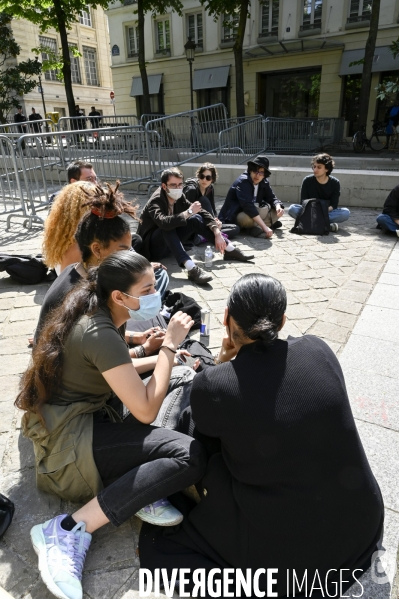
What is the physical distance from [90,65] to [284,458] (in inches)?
1597

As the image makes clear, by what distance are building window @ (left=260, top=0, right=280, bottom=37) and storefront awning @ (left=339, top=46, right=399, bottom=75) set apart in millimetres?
3834

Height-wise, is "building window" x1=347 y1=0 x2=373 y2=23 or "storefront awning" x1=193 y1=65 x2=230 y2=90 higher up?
"building window" x1=347 y1=0 x2=373 y2=23

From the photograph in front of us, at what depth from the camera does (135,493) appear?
1.71 metres

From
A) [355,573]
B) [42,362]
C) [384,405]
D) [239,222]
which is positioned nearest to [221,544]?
[355,573]

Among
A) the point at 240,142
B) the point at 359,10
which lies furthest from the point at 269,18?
the point at 240,142

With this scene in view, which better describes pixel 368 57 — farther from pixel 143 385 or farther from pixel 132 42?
pixel 143 385

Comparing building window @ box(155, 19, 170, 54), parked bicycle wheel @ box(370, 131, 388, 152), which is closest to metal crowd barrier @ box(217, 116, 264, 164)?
parked bicycle wheel @ box(370, 131, 388, 152)

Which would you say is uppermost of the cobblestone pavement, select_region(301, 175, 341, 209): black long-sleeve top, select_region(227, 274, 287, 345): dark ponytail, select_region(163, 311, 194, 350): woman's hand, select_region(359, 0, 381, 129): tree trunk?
select_region(359, 0, 381, 129): tree trunk

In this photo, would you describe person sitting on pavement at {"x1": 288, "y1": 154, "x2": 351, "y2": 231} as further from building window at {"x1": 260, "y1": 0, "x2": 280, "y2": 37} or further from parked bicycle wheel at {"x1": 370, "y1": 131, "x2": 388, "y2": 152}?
building window at {"x1": 260, "y1": 0, "x2": 280, "y2": 37}

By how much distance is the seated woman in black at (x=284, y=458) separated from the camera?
4.66ft

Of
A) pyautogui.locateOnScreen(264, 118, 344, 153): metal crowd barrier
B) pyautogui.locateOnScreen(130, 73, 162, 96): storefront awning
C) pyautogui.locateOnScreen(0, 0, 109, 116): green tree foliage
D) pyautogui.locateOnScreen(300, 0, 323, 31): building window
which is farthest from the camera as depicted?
pyautogui.locateOnScreen(130, 73, 162, 96): storefront awning

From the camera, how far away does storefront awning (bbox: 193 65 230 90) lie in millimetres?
21769

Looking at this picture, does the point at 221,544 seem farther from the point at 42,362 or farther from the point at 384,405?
the point at 384,405

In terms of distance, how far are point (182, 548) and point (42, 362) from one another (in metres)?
0.94
